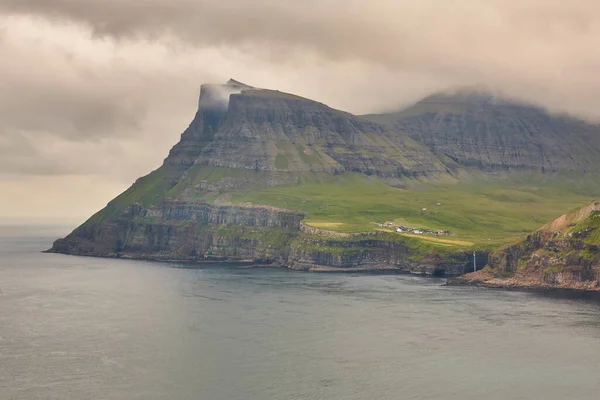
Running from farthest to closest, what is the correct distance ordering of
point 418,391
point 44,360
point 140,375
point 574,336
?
point 574,336, point 44,360, point 140,375, point 418,391

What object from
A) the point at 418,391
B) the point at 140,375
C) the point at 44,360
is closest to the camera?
the point at 418,391

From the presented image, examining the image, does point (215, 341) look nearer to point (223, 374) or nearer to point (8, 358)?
point (223, 374)

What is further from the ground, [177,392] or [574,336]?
[574,336]

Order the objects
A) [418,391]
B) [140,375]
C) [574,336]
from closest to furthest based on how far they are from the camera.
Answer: [418,391] < [140,375] < [574,336]

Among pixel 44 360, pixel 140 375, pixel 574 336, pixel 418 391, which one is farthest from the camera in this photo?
pixel 574 336

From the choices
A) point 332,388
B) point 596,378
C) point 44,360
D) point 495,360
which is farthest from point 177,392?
point 596,378

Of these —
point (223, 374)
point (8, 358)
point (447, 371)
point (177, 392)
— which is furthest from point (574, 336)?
point (8, 358)

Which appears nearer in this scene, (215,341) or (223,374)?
(223,374)

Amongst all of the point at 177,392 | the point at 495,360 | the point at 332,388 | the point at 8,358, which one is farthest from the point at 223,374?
the point at 495,360

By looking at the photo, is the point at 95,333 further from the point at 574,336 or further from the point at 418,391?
the point at 574,336

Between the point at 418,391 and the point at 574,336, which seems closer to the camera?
the point at 418,391
